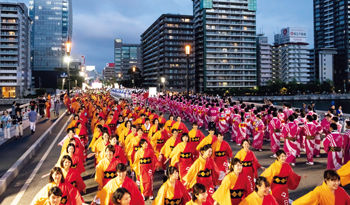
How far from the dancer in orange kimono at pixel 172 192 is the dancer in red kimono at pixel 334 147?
5.00 m

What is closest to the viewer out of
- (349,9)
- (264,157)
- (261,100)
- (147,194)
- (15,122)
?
(147,194)

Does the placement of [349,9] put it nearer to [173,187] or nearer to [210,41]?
[210,41]

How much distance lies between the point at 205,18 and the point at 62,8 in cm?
6054

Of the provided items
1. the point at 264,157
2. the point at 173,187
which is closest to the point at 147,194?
the point at 173,187

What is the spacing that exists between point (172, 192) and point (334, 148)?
5.33 m

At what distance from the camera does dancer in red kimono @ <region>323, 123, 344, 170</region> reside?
23.2ft

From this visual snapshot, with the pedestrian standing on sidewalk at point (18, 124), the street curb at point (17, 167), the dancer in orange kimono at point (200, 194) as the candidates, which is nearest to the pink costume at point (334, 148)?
the dancer in orange kimono at point (200, 194)

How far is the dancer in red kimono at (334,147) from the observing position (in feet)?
23.2

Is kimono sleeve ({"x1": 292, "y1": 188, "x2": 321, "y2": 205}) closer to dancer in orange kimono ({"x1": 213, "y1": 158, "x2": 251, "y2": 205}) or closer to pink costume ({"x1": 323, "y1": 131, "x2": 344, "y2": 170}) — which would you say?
dancer in orange kimono ({"x1": 213, "y1": 158, "x2": 251, "y2": 205})

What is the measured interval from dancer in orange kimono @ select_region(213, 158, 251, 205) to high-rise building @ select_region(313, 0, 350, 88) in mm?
113210

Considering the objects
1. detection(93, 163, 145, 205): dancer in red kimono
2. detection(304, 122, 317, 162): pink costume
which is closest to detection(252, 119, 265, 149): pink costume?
detection(304, 122, 317, 162): pink costume

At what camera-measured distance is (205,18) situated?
80438mm

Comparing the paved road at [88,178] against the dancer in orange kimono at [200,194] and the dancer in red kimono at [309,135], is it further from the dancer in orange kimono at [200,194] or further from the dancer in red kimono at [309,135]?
the dancer in orange kimono at [200,194]

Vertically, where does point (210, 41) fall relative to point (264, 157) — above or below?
above
